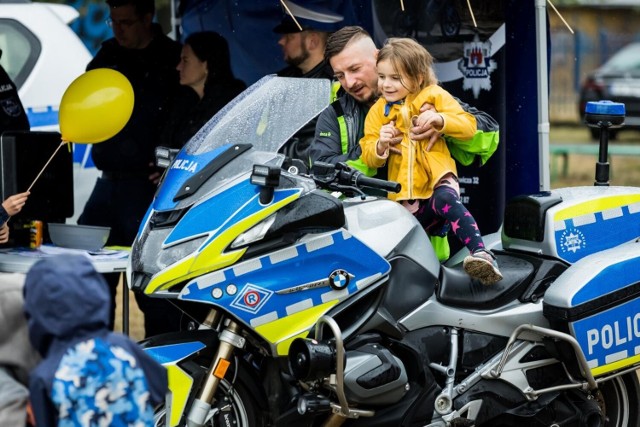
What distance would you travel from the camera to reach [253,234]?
166 inches

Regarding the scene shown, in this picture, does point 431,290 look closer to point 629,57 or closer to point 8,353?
point 8,353

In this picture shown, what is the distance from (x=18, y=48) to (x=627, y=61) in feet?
61.1

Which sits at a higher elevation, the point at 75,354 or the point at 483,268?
the point at 75,354

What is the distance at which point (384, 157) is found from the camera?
4.86m

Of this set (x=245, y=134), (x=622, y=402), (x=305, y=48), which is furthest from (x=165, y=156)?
(x=622, y=402)

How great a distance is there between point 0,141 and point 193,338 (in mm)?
1803

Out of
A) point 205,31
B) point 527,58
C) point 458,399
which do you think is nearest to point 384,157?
point 458,399

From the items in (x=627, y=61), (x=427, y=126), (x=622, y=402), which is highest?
(x=427, y=126)

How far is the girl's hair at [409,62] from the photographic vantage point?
4.82 m

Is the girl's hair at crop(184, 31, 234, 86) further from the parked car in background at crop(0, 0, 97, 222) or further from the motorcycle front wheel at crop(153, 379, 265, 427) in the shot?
the motorcycle front wheel at crop(153, 379, 265, 427)

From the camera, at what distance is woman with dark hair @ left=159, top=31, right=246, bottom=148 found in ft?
21.9

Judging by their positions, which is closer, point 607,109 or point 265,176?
point 265,176

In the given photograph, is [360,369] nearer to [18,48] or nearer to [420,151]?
[420,151]

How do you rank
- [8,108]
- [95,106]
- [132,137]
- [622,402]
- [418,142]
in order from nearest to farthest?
[418,142] → [622,402] → [95,106] → [8,108] → [132,137]
